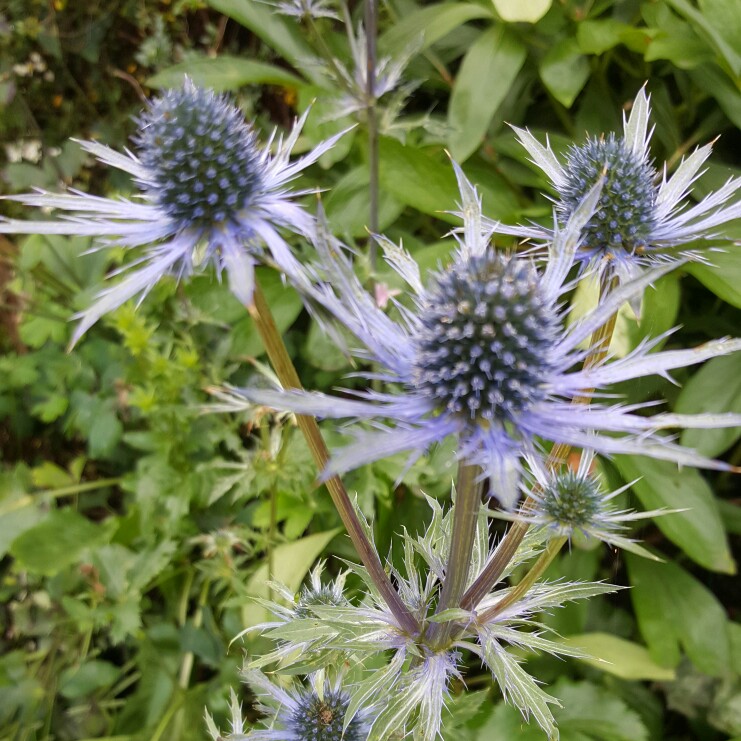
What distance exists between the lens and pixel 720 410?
1.28 meters

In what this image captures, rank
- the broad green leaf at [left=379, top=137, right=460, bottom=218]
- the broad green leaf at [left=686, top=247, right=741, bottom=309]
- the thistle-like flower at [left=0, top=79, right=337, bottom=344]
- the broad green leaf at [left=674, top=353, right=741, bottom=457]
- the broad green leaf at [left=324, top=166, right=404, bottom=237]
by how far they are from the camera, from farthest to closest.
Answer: the broad green leaf at [left=324, top=166, right=404, bottom=237], the broad green leaf at [left=379, top=137, right=460, bottom=218], the broad green leaf at [left=674, top=353, right=741, bottom=457], the broad green leaf at [left=686, top=247, right=741, bottom=309], the thistle-like flower at [left=0, top=79, right=337, bottom=344]

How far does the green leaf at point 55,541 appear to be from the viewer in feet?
4.62

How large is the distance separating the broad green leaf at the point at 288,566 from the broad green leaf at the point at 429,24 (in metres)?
1.11

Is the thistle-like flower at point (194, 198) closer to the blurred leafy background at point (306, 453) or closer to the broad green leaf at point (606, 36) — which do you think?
the blurred leafy background at point (306, 453)

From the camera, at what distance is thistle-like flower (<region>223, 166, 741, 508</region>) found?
0.48 m

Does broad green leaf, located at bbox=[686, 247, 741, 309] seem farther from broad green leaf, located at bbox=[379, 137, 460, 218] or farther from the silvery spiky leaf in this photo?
the silvery spiky leaf

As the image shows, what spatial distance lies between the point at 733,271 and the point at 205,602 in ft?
4.37

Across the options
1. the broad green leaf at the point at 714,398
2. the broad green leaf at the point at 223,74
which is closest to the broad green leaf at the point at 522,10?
the broad green leaf at the point at 223,74

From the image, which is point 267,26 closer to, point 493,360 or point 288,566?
point 288,566

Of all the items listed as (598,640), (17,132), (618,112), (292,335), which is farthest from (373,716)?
(17,132)

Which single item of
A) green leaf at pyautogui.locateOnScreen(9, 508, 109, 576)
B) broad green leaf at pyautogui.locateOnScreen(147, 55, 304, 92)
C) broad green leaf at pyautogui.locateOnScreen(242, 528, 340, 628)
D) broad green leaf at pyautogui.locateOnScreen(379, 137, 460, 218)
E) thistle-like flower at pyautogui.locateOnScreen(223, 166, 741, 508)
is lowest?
green leaf at pyautogui.locateOnScreen(9, 508, 109, 576)

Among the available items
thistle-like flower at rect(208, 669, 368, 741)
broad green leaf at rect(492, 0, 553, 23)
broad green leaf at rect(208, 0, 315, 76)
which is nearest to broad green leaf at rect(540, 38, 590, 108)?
broad green leaf at rect(492, 0, 553, 23)

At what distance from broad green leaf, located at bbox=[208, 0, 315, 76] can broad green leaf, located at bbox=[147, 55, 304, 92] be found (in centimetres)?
6

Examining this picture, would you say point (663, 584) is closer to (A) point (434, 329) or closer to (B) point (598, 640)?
(B) point (598, 640)
